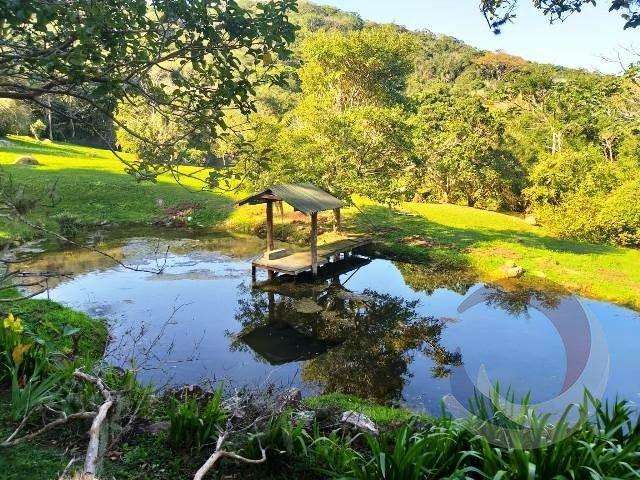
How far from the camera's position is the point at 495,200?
3612 centimetres

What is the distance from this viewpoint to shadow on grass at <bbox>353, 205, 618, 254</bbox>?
74.1 feet

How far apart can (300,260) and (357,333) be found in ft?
17.4

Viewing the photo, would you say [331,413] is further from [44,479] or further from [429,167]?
[429,167]

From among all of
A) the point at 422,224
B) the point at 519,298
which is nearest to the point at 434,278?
the point at 519,298

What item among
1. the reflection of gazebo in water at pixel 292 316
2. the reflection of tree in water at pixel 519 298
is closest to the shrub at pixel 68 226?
the reflection of gazebo in water at pixel 292 316

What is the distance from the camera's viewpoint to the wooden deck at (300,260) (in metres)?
17.2

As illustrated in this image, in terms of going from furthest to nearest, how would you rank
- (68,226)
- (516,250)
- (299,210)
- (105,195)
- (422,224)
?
(105,195), (422,224), (516,250), (299,210), (68,226)

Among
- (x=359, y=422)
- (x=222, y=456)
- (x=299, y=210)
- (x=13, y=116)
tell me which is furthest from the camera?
(x=13, y=116)

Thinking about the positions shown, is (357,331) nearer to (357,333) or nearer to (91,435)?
(357,333)

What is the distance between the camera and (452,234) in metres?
24.4

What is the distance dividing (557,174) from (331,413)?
86.2 feet

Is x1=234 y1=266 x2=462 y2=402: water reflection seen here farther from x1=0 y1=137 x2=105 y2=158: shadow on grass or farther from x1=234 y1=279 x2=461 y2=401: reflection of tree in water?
x1=0 y1=137 x2=105 y2=158: shadow on grass

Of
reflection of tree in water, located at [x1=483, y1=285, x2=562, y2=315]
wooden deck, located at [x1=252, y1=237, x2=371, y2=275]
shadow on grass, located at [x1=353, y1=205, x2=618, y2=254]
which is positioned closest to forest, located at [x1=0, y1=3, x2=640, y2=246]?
shadow on grass, located at [x1=353, y1=205, x2=618, y2=254]

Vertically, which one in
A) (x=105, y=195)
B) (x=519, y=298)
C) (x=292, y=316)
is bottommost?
(x=292, y=316)
